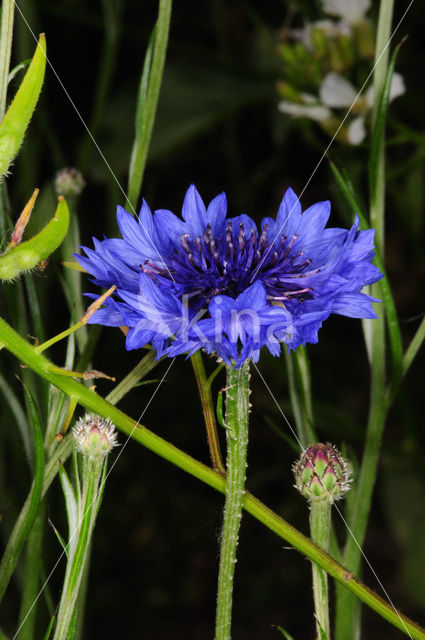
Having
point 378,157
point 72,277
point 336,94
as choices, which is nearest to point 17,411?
point 72,277

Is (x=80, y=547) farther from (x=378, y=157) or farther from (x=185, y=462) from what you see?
(x=378, y=157)

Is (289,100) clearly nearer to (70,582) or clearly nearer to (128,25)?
(128,25)

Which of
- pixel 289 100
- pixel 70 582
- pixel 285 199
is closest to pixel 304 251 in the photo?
pixel 285 199

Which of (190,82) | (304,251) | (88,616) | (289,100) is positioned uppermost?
(190,82)

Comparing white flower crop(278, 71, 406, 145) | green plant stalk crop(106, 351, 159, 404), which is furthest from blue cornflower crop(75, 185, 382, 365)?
white flower crop(278, 71, 406, 145)

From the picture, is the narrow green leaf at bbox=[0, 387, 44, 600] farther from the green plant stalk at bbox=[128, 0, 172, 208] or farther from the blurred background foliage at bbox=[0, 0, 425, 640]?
the blurred background foliage at bbox=[0, 0, 425, 640]

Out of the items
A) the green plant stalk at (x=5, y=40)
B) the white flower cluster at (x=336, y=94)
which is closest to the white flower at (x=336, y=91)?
the white flower cluster at (x=336, y=94)

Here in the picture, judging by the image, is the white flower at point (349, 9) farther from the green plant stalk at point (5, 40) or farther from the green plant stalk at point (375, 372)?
the green plant stalk at point (5, 40)
